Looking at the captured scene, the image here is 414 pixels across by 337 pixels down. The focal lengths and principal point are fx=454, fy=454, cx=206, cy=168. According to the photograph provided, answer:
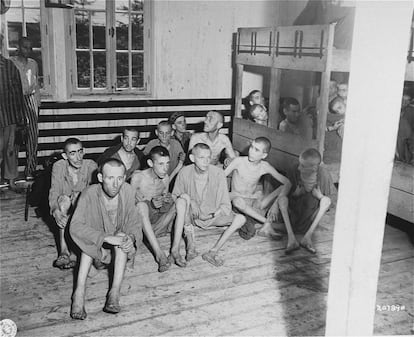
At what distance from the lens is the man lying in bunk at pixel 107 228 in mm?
3393

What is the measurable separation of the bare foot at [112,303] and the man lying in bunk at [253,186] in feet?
5.81

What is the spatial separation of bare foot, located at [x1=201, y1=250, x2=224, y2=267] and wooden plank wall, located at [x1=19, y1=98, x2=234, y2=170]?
12.3 feet

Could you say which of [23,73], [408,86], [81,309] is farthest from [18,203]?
[408,86]

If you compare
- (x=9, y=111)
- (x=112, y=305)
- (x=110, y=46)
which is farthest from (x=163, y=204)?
(x=110, y=46)

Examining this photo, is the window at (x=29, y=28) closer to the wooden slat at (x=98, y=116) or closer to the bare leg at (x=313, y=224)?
the wooden slat at (x=98, y=116)

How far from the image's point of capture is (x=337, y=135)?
662 centimetres

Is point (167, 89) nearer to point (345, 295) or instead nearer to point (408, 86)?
point (408, 86)

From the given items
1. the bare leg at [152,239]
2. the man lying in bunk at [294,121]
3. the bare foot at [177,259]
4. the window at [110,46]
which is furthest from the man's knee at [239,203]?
the window at [110,46]

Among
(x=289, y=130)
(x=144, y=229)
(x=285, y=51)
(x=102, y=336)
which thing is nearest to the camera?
(x=102, y=336)

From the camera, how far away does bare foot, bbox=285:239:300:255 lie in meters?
4.51

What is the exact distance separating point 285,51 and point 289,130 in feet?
4.41

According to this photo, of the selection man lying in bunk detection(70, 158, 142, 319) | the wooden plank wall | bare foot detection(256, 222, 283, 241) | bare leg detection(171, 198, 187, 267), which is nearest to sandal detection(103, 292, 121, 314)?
man lying in bunk detection(70, 158, 142, 319)

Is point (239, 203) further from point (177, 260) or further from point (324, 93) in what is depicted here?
point (324, 93)

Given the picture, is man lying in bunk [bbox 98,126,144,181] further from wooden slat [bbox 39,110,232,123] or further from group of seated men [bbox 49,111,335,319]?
wooden slat [bbox 39,110,232,123]
